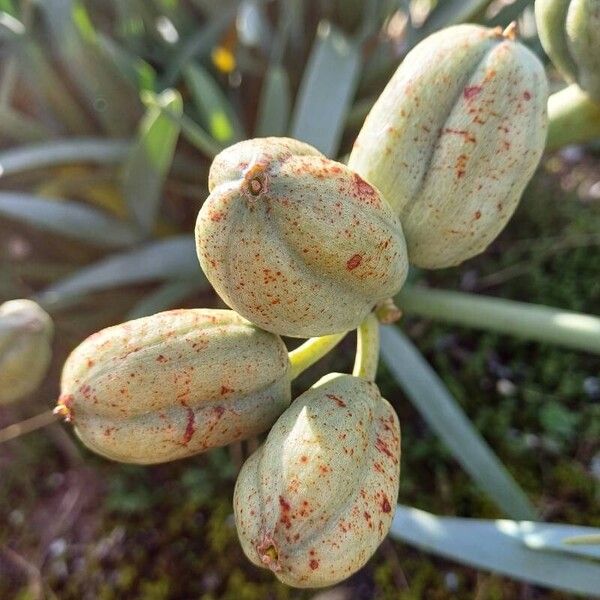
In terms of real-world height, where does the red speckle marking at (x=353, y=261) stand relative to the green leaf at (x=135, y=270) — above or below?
above

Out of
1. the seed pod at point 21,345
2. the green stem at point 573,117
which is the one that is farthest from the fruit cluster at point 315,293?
the seed pod at point 21,345

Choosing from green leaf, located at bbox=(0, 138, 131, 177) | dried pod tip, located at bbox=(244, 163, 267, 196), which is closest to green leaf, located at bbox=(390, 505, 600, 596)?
dried pod tip, located at bbox=(244, 163, 267, 196)

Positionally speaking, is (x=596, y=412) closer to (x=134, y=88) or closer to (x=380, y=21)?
(x=380, y=21)

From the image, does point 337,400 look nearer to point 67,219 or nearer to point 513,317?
point 513,317

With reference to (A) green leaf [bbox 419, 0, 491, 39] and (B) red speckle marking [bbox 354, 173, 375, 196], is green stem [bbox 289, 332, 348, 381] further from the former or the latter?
(A) green leaf [bbox 419, 0, 491, 39]

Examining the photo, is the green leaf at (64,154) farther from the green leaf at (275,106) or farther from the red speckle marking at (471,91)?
the red speckle marking at (471,91)
